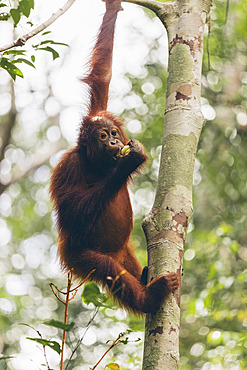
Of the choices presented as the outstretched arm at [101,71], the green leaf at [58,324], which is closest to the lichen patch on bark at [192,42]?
the outstretched arm at [101,71]

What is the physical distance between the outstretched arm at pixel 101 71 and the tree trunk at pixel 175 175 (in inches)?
59.9

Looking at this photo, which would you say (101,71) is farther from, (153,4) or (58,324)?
(58,324)

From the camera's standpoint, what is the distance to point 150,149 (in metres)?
11.5

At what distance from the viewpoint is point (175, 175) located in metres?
2.93

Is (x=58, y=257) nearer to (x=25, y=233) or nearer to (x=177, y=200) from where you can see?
(x=177, y=200)

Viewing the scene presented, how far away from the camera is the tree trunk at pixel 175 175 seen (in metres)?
2.59

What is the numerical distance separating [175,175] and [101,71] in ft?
7.91

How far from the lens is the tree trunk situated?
8.50 feet

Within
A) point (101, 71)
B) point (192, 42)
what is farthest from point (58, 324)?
point (101, 71)

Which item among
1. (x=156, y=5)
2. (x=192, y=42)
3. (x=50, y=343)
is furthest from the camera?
(x=156, y=5)

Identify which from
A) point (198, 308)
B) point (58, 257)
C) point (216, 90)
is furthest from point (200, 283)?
point (58, 257)

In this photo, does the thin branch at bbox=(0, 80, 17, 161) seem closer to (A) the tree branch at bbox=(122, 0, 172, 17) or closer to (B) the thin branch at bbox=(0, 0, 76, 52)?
(A) the tree branch at bbox=(122, 0, 172, 17)

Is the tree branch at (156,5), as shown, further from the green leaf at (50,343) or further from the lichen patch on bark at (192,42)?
the green leaf at (50,343)

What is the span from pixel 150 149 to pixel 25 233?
6.03 m
